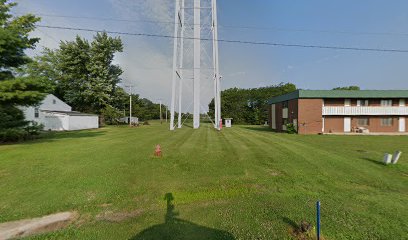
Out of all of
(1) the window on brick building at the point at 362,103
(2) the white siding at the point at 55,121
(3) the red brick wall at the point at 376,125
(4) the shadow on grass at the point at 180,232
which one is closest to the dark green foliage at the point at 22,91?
(4) the shadow on grass at the point at 180,232

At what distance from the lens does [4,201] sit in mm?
5801

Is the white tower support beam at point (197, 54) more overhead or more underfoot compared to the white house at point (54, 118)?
more overhead

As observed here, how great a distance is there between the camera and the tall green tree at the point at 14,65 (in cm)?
1398

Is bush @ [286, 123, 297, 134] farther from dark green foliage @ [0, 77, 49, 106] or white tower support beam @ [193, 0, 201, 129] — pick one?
dark green foliage @ [0, 77, 49, 106]

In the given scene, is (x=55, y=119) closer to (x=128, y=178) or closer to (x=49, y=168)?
(x=49, y=168)

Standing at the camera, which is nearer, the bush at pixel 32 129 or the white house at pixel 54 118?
the bush at pixel 32 129

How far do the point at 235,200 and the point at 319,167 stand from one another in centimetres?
516

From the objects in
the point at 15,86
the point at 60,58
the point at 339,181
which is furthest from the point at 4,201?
the point at 60,58

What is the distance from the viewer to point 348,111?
2955cm

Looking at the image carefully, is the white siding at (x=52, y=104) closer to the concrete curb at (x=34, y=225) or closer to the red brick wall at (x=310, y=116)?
the concrete curb at (x=34, y=225)

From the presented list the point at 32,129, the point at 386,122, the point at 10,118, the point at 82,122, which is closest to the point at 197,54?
the point at 32,129

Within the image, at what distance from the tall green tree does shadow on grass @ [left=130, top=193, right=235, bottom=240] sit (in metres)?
14.6

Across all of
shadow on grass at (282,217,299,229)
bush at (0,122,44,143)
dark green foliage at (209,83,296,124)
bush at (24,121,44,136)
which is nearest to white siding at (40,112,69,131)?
bush at (0,122,44,143)

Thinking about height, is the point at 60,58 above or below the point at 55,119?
above
